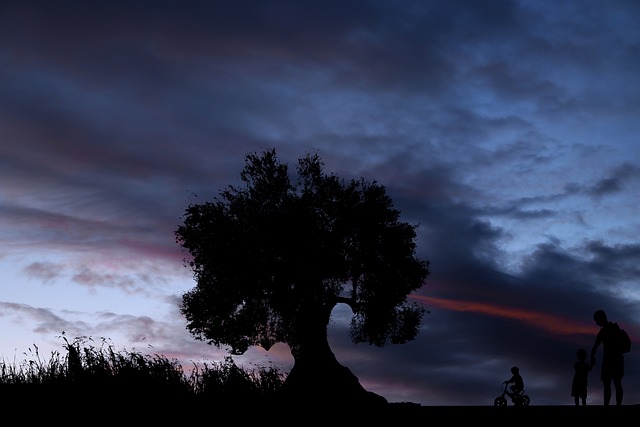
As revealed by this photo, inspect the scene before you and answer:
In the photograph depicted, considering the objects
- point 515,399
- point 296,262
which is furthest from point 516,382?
point 296,262

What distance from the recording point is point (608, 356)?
21859 millimetres

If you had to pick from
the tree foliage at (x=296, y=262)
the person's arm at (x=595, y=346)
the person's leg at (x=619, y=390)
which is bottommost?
the person's leg at (x=619, y=390)

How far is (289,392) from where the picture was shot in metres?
22.2

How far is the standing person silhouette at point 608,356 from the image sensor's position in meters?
21.8

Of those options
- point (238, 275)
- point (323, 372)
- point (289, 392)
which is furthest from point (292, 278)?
point (289, 392)

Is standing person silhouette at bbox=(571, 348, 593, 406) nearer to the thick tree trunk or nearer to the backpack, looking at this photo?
the backpack

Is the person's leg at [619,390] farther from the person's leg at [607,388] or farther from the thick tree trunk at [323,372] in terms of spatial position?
the thick tree trunk at [323,372]

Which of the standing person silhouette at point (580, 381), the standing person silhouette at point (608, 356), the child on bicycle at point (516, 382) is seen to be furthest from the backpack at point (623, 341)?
the child on bicycle at point (516, 382)

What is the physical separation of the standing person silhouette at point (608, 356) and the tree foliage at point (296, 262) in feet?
56.5

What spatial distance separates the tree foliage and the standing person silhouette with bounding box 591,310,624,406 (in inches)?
678

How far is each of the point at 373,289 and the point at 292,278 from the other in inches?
184

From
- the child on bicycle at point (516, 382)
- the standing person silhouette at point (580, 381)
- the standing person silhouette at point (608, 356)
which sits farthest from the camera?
the child on bicycle at point (516, 382)

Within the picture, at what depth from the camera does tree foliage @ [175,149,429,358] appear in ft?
125

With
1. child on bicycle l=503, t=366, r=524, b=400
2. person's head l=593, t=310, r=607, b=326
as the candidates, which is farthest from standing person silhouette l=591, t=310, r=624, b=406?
child on bicycle l=503, t=366, r=524, b=400
